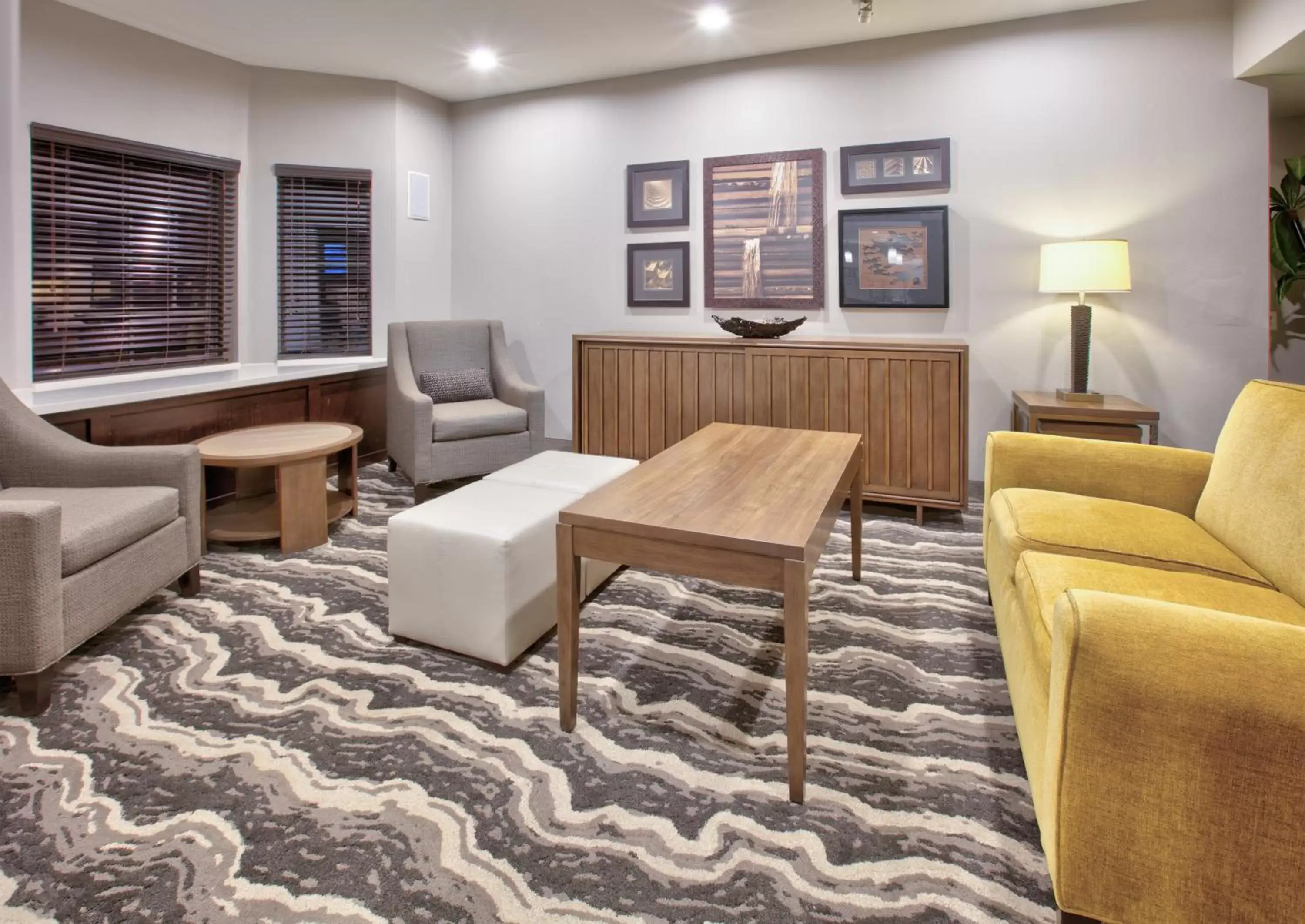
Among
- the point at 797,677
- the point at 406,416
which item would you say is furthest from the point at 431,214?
the point at 797,677

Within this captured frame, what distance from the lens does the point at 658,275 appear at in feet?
16.3

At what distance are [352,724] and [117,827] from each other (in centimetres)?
54

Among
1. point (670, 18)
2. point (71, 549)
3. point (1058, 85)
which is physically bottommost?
point (71, 549)

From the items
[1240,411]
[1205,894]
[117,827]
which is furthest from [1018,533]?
[117,827]

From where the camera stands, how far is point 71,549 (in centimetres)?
219

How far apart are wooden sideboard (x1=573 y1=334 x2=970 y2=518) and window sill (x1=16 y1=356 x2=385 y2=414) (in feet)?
5.64

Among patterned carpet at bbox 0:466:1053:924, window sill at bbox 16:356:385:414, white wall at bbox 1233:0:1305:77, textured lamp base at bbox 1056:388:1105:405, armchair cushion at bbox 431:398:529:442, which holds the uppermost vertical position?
white wall at bbox 1233:0:1305:77

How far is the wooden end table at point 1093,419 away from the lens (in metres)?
3.50

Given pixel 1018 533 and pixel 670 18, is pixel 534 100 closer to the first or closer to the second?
pixel 670 18

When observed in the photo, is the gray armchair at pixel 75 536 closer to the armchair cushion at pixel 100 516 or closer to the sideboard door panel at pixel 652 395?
the armchair cushion at pixel 100 516

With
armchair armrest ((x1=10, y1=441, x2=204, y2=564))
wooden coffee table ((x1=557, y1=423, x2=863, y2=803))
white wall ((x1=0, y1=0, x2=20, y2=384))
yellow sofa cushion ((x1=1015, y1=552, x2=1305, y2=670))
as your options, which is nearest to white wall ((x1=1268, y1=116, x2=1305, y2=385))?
yellow sofa cushion ((x1=1015, y1=552, x2=1305, y2=670))

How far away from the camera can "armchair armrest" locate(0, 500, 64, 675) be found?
6.54 feet

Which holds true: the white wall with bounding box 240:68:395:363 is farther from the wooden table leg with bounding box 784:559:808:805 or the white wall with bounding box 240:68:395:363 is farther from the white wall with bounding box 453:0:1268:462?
the wooden table leg with bounding box 784:559:808:805

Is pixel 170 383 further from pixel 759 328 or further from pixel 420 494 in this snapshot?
pixel 759 328
